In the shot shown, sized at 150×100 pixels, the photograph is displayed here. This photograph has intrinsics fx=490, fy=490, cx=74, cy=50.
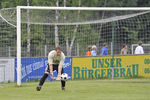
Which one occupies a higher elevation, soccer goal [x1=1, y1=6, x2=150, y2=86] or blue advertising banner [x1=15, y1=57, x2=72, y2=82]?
soccer goal [x1=1, y1=6, x2=150, y2=86]

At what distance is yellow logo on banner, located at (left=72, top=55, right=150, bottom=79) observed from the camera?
23.1 m

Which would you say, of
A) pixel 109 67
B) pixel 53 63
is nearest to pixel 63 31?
pixel 109 67

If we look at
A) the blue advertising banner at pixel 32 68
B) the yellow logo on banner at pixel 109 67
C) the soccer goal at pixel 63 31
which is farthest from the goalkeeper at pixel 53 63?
the yellow logo on banner at pixel 109 67

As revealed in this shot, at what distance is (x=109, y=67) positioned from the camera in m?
23.2

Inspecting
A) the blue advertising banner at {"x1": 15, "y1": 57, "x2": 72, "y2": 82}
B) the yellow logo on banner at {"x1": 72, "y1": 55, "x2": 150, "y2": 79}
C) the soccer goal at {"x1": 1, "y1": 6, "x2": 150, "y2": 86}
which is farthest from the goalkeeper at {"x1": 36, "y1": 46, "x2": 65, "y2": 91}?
the yellow logo on banner at {"x1": 72, "y1": 55, "x2": 150, "y2": 79}

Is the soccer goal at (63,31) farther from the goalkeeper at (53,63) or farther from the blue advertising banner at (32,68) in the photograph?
the goalkeeper at (53,63)

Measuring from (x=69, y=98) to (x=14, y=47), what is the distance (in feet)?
38.0

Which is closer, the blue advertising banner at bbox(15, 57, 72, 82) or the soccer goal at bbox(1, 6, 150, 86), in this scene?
the blue advertising banner at bbox(15, 57, 72, 82)

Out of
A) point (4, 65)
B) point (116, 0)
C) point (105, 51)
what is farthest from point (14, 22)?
point (116, 0)

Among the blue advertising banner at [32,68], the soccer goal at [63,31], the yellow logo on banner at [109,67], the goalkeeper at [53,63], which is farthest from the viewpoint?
the yellow logo on banner at [109,67]

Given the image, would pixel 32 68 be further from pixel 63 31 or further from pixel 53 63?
pixel 53 63

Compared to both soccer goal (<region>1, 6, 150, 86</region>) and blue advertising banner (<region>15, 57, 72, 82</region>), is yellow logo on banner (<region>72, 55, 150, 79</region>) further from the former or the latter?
blue advertising banner (<region>15, 57, 72, 82</region>)

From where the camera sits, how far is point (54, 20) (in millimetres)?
23531

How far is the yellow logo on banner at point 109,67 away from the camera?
2306cm
